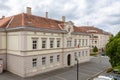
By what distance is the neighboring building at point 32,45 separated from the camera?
2128 cm

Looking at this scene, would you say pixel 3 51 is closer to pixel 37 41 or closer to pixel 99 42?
pixel 37 41

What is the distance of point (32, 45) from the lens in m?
22.1

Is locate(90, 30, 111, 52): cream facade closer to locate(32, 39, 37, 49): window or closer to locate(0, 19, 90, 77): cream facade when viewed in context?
locate(0, 19, 90, 77): cream facade

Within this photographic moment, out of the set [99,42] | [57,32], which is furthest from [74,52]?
[99,42]

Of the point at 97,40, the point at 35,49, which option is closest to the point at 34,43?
the point at 35,49

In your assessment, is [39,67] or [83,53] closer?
[39,67]

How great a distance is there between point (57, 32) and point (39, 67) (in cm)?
781

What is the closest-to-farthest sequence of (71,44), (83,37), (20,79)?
(20,79), (71,44), (83,37)

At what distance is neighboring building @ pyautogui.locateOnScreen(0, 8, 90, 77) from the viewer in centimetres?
2128

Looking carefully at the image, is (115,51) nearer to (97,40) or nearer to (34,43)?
(34,43)

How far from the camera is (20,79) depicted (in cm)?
2016

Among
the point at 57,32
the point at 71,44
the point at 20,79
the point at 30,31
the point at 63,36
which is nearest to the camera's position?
the point at 20,79

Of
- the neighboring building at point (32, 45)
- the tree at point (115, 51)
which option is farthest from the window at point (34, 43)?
the tree at point (115, 51)

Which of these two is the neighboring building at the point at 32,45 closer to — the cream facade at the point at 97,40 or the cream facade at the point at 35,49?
the cream facade at the point at 35,49
